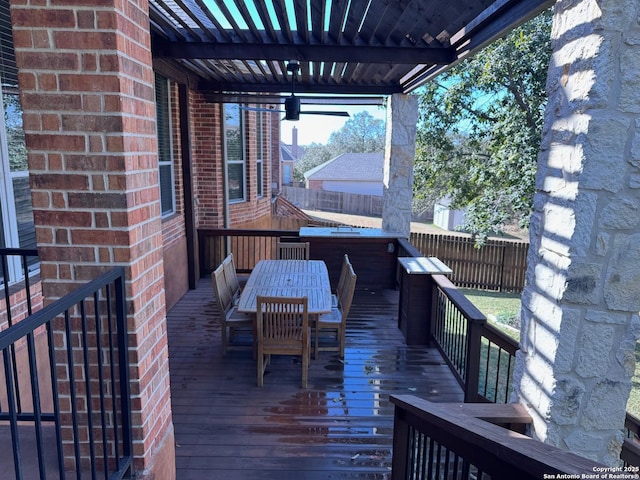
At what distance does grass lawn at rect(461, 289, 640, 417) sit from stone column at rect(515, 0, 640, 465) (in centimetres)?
535

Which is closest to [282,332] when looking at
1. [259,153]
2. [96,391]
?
[96,391]

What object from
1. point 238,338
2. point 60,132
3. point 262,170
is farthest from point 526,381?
point 262,170

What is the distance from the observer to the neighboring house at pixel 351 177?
32053 millimetres

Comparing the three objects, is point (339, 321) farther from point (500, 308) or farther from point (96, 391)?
point (500, 308)

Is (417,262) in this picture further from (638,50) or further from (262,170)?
(262,170)

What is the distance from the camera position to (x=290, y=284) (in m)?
4.43

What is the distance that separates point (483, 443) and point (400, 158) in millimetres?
5323

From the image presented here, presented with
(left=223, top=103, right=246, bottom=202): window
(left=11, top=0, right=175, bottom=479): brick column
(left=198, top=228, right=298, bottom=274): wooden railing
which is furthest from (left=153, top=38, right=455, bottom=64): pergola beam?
(left=198, top=228, right=298, bottom=274): wooden railing

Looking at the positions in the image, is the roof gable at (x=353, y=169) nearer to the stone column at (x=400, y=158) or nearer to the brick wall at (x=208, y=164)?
the brick wall at (x=208, y=164)

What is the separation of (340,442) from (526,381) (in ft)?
4.76

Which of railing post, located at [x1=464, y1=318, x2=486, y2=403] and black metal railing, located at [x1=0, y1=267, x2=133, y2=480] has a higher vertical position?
black metal railing, located at [x1=0, y1=267, x2=133, y2=480]

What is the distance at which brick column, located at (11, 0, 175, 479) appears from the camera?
1.61 meters

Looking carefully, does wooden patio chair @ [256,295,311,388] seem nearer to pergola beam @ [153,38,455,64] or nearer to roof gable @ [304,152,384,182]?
pergola beam @ [153,38,455,64]

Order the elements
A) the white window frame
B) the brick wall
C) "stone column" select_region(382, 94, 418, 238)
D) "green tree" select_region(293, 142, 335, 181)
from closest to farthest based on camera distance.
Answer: the white window frame < "stone column" select_region(382, 94, 418, 238) < the brick wall < "green tree" select_region(293, 142, 335, 181)
